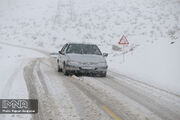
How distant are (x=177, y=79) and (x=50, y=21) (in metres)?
42.5

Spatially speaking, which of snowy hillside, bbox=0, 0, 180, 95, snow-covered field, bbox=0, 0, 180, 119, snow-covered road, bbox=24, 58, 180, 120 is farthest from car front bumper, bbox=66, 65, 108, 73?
snowy hillside, bbox=0, 0, 180, 95

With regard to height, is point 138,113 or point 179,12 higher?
point 179,12

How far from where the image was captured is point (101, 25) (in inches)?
1678

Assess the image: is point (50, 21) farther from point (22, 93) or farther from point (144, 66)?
point (22, 93)

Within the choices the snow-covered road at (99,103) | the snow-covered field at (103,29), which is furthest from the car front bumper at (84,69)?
the snow-covered field at (103,29)

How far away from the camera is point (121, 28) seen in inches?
1548

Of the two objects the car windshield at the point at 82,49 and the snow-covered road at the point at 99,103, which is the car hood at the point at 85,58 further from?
the snow-covered road at the point at 99,103

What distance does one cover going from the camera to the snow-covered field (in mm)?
17591

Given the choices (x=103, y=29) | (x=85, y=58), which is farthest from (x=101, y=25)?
(x=85, y=58)

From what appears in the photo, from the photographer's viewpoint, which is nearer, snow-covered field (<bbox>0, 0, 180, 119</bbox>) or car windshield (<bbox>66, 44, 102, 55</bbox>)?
car windshield (<bbox>66, 44, 102, 55</bbox>)

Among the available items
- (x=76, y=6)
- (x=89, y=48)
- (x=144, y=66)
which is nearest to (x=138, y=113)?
(x=89, y=48)

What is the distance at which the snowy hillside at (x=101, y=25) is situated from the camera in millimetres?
22781

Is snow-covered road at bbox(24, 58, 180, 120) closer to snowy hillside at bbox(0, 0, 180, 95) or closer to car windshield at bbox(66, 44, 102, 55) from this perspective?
car windshield at bbox(66, 44, 102, 55)

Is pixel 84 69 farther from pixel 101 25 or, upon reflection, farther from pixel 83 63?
pixel 101 25
